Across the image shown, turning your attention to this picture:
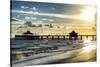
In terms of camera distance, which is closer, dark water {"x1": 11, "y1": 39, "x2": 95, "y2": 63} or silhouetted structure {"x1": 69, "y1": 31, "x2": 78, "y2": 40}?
dark water {"x1": 11, "y1": 39, "x2": 95, "y2": 63}

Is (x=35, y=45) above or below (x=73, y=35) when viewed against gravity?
below

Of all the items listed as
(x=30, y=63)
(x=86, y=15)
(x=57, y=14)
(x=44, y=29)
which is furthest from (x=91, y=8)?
(x=30, y=63)

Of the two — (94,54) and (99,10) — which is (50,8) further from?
(94,54)

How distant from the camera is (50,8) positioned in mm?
2139

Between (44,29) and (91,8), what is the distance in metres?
0.67

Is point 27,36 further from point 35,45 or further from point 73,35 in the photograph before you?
point 73,35

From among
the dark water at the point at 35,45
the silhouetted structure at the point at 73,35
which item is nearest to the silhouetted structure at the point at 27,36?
the dark water at the point at 35,45

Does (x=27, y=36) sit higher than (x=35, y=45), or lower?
higher

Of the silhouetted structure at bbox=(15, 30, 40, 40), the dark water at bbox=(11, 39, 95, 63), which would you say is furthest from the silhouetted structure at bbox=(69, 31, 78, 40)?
the silhouetted structure at bbox=(15, 30, 40, 40)

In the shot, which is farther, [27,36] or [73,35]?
[73,35]

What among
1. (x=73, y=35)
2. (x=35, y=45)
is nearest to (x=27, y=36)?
(x=35, y=45)

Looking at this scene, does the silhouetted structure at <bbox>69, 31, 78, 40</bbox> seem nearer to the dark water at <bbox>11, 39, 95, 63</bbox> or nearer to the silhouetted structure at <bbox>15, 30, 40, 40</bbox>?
the dark water at <bbox>11, 39, 95, 63</bbox>

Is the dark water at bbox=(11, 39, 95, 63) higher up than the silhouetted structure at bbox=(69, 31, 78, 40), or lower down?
lower down

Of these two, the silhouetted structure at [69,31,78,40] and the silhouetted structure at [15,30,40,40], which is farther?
the silhouetted structure at [69,31,78,40]
